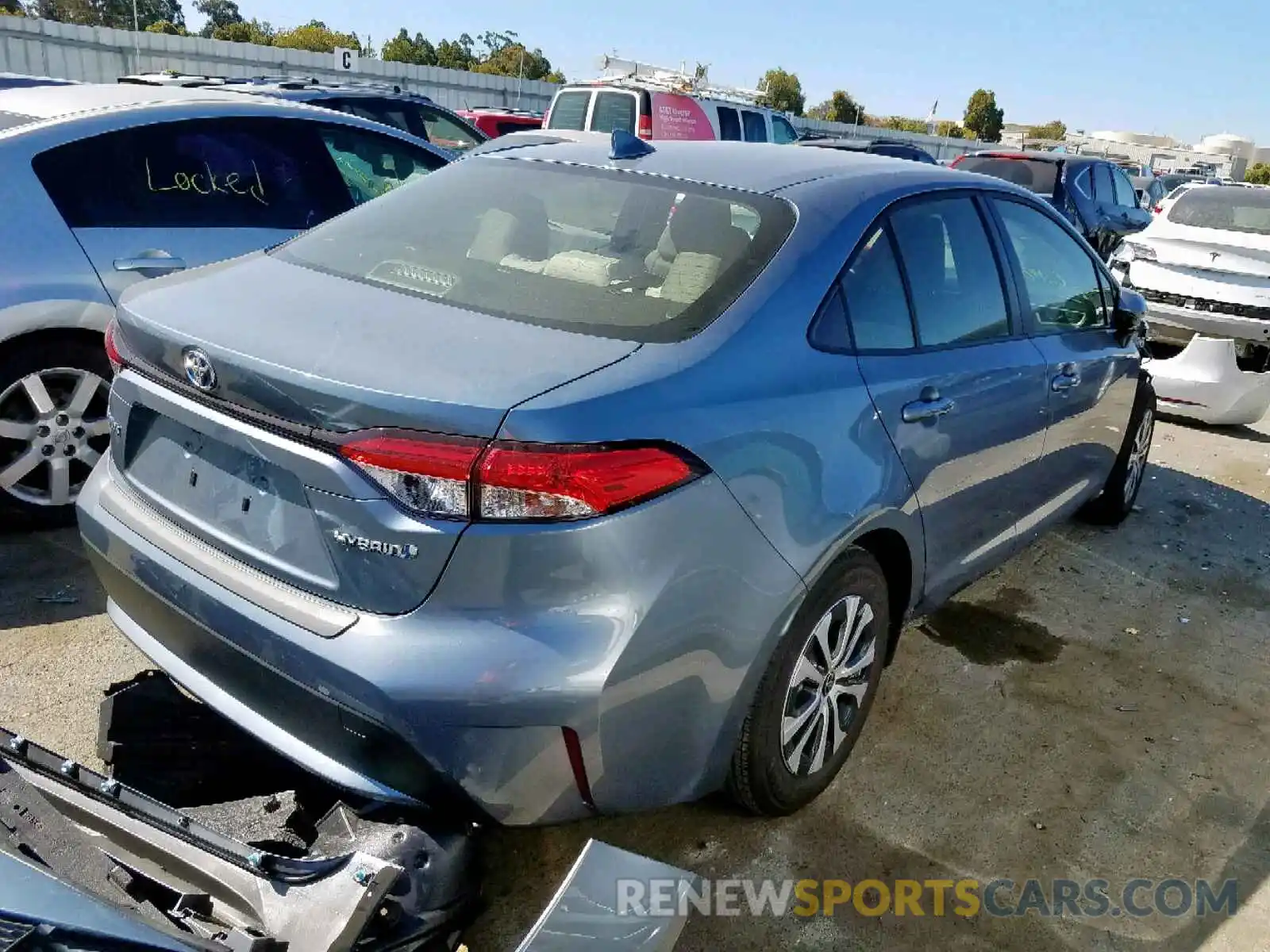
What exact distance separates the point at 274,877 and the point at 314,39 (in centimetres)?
5548

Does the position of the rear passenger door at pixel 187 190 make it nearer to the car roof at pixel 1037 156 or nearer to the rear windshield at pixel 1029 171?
the rear windshield at pixel 1029 171

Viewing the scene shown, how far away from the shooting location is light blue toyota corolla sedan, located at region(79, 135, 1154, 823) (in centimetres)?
188

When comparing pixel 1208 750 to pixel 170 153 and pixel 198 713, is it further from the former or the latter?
pixel 170 153

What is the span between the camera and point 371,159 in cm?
498

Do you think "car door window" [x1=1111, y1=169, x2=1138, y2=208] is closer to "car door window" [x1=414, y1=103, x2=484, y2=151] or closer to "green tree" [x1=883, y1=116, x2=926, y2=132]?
"car door window" [x1=414, y1=103, x2=484, y2=151]

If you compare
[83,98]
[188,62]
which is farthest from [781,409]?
[188,62]

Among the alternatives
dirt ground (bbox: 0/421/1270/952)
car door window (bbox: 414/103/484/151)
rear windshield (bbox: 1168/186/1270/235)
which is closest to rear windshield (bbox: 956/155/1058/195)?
rear windshield (bbox: 1168/186/1270/235)

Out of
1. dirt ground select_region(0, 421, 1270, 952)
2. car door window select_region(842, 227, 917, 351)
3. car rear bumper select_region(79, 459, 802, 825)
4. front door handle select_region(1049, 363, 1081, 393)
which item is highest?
car door window select_region(842, 227, 917, 351)

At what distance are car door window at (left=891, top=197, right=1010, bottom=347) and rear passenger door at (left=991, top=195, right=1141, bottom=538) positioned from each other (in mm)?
225

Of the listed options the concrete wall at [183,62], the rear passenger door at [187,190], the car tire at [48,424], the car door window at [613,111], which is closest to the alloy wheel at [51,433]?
the car tire at [48,424]

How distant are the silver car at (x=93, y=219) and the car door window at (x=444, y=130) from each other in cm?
558

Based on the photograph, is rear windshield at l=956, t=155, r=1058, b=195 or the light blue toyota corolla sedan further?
rear windshield at l=956, t=155, r=1058, b=195

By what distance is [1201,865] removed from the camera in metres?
2.75

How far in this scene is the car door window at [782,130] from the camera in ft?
47.3
